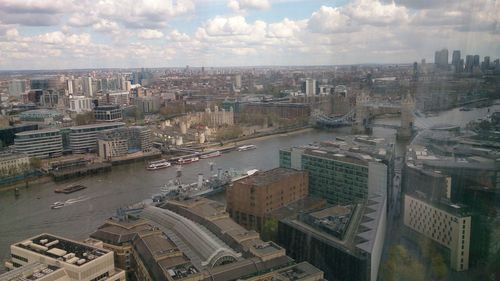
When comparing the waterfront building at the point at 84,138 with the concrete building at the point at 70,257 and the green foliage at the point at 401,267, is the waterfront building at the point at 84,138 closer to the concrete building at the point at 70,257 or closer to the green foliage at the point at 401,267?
the concrete building at the point at 70,257

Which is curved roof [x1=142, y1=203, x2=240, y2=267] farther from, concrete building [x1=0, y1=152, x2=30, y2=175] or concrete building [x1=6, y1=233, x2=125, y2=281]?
concrete building [x1=0, y1=152, x2=30, y2=175]

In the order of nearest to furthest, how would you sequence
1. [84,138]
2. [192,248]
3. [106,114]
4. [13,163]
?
[192,248] → [13,163] → [84,138] → [106,114]

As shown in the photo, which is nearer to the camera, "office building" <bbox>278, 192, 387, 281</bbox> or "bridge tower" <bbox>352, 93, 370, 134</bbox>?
"office building" <bbox>278, 192, 387, 281</bbox>

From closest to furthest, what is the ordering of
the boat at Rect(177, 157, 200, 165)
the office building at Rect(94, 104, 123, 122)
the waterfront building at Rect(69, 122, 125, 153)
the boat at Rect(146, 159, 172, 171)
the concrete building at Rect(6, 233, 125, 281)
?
the concrete building at Rect(6, 233, 125, 281)
the boat at Rect(146, 159, 172, 171)
the boat at Rect(177, 157, 200, 165)
the waterfront building at Rect(69, 122, 125, 153)
the office building at Rect(94, 104, 123, 122)

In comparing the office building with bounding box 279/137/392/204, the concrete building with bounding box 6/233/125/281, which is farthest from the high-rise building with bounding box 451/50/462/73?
the concrete building with bounding box 6/233/125/281

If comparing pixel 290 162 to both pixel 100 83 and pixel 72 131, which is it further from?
pixel 100 83

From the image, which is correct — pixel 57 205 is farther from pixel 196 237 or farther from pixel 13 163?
pixel 196 237

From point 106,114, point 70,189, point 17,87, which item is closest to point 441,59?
point 70,189
